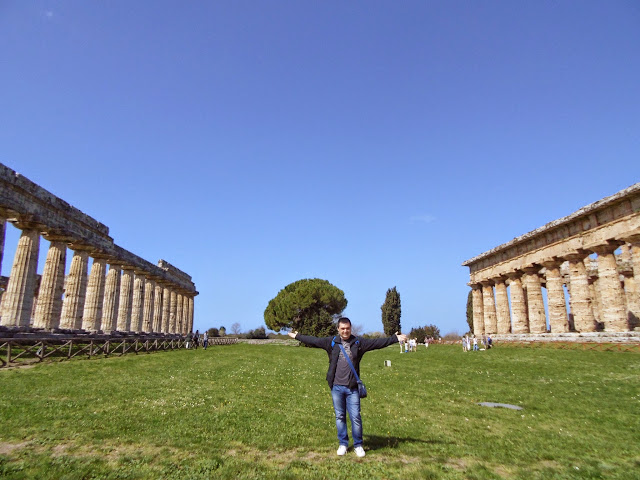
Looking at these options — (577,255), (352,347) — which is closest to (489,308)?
(577,255)

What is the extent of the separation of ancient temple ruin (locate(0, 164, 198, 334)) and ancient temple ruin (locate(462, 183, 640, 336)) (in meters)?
43.2

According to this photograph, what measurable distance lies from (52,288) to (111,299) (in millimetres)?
10193

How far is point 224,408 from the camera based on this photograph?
35.6 ft

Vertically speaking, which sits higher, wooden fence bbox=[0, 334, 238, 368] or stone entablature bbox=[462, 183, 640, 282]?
stone entablature bbox=[462, 183, 640, 282]

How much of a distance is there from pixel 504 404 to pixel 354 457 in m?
7.56

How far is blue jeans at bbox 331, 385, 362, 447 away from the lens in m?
7.05

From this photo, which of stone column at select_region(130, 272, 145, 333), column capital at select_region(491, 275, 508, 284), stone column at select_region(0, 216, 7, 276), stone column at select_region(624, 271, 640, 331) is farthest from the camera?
column capital at select_region(491, 275, 508, 284)

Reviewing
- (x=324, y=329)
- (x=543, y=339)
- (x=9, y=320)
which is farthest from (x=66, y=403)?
(x=324, y=329)

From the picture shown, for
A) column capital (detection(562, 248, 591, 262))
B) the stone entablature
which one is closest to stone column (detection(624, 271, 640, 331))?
column capital (detection(562, 248, 591, 262))

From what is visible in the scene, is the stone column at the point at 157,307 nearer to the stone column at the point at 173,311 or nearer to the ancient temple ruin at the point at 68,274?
the ancient temple ruin at the point at 68,274

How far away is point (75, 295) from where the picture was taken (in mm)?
34281

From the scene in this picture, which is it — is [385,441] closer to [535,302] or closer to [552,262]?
[552,262]

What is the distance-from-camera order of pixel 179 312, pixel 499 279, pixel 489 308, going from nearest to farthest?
pixel 499 279 < pixel 489 308 < pixel 179 312

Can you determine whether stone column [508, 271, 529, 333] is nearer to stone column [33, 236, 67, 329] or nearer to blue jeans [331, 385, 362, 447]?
blue jeans [331, 385, 362, 447]
